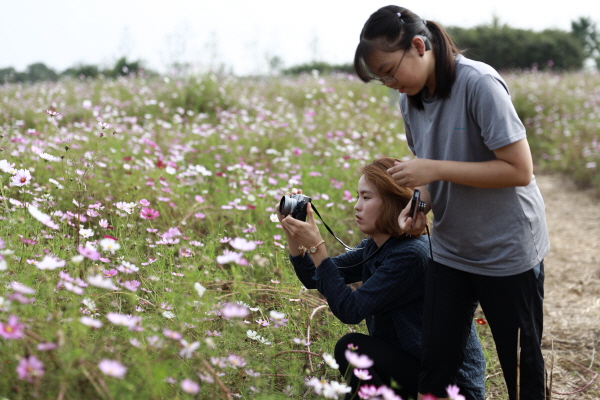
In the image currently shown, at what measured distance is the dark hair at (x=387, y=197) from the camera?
1.85 meters

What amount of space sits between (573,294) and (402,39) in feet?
8.73

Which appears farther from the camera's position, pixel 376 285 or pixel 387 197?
pixel 387 197

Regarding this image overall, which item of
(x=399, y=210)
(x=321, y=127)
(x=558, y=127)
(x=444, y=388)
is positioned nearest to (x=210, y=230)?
(x=399, y=210)

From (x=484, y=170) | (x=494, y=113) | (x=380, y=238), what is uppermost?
(x=494, y=113)

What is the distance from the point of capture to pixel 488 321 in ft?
5.59

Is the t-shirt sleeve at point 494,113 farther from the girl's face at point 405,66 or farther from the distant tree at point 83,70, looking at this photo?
the distant tree at point 83,70

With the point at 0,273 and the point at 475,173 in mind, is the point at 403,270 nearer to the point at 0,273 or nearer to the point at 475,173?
the point at 475,173

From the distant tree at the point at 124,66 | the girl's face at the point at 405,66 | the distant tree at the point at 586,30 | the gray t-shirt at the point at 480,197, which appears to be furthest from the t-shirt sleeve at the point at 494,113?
the distant tree at the point at 586,30

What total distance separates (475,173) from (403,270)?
1.51 ft

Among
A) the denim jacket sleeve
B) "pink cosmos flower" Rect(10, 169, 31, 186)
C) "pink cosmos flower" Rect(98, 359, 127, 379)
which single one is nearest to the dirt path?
the denim jacket sleeve

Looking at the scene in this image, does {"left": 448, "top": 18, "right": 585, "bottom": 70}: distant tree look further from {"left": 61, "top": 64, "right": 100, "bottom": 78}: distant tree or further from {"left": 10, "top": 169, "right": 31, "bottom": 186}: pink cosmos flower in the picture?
{"left": 10, "top": 169, "right": 31, "bottom": 186}: pink cosmos flower

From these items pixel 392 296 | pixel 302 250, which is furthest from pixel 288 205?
pixel 392 296

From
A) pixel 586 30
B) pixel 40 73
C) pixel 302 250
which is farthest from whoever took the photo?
pixel 586 30

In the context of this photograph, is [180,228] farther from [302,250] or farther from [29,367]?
[29,367]
